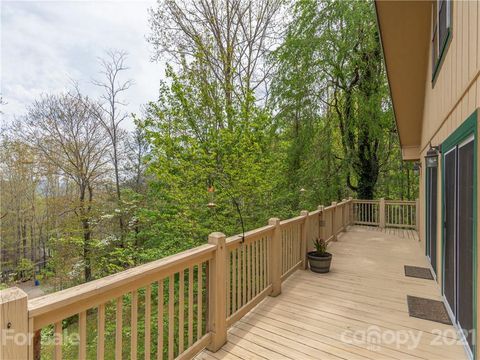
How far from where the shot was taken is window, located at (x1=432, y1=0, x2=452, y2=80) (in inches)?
115

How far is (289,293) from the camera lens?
11.8 ft

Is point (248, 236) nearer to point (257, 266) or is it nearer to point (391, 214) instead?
point (257, 266)

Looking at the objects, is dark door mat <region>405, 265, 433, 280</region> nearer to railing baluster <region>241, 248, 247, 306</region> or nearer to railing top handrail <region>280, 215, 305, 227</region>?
railing top handrail <region>280, 215, 305, 227</region>

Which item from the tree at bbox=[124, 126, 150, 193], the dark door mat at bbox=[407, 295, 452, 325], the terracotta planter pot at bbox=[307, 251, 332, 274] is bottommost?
the dark door mat at bbox=[407, 295, 452, 325]

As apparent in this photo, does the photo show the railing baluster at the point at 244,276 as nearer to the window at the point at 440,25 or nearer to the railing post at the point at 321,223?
the railing post at the point at 321,223

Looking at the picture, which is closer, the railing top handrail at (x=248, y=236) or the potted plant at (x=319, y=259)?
the railing top handrail at (x=248, y=236)

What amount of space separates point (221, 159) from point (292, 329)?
18.6ft

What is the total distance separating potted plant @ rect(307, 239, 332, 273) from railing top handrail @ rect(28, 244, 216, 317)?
2.81m

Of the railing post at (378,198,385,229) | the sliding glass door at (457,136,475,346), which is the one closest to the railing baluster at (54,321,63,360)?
the sliding glass door at (457,136,475,346)

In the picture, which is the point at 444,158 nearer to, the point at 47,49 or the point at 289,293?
the point at 289,293

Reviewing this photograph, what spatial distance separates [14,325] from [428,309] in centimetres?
406

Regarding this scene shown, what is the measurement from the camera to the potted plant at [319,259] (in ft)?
14.4

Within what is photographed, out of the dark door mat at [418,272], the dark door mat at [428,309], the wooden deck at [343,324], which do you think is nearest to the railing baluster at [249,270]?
the wooden deck at [343,324]

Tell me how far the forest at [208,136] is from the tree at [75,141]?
42mm
